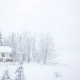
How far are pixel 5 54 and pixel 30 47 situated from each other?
49 cm

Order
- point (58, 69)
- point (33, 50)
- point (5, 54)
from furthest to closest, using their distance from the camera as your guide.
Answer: point (58, 69)
point (33, 50)
point (5, 54)

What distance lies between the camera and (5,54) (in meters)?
2.92

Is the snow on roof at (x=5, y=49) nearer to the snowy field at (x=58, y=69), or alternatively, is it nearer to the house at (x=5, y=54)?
the house at (x=5, y=54)

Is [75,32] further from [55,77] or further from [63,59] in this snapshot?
[55,77]

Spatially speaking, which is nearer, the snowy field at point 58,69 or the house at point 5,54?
the house at point 5,54

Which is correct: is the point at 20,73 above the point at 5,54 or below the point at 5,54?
below

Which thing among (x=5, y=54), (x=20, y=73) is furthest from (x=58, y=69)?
(x=5, y=54)

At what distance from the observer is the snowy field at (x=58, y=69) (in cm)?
301

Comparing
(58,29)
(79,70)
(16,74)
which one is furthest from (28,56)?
(79,70)

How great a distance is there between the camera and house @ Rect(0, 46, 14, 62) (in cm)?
291

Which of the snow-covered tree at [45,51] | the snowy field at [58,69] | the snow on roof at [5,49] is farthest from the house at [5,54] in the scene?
the snow-covered tree at [45,51]

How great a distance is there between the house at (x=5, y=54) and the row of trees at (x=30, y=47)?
65mm

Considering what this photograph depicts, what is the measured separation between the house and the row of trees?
0.21 feet

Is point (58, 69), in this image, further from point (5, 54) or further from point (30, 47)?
point (5, 54)
